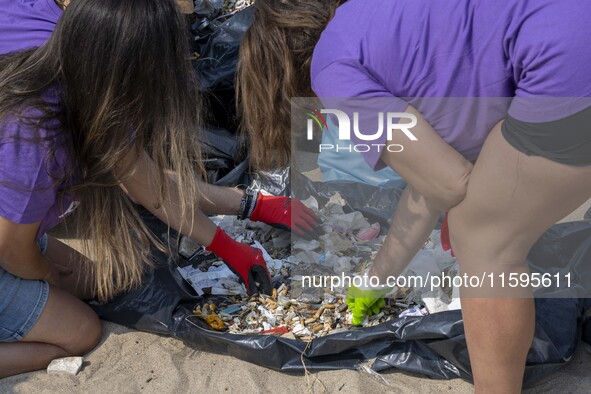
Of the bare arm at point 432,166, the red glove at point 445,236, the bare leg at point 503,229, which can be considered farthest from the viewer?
the red glove at point 445,236

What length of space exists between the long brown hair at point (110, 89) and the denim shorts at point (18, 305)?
0.29 m

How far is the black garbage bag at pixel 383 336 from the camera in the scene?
1.88 meters

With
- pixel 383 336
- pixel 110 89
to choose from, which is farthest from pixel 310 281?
pixel 110 89

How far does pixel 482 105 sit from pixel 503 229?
265 mm

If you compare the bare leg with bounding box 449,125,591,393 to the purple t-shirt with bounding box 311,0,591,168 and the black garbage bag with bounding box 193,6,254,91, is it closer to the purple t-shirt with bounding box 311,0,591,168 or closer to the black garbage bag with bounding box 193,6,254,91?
the purple t-shirt with bounding box 311,0,591,168

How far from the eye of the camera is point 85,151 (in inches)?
69.9

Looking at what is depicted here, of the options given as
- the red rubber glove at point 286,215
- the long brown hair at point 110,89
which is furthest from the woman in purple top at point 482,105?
the red rubber glove at point 286,215

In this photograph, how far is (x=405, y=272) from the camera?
222cm

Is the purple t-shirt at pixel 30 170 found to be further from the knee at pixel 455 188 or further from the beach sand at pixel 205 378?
the knee at pixel 455 188

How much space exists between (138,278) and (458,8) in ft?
4.09

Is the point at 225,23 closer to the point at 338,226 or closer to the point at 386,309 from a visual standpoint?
the point at 338,226

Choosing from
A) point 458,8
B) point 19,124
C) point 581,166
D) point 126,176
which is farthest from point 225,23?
point 581,166

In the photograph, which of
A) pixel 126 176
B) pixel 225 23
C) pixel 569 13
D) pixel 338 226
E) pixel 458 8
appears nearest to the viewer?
pixel 569 13

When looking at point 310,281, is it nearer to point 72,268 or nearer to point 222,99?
point 72,268
